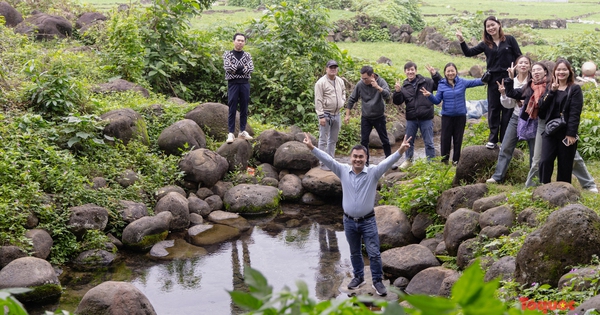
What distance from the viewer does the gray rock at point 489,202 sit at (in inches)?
372

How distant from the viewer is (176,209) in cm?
1135

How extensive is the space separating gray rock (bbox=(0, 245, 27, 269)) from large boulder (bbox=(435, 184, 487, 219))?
6.21 m

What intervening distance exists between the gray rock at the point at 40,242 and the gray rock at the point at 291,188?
4.60 meters

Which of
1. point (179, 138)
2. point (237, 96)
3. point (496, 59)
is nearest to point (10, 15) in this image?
point (179, 138)

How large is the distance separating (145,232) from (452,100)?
5465 millimetres

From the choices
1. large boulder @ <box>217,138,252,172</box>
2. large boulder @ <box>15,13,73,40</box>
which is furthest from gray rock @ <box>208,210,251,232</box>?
large boulder @ <box>15,13,73,40</box>

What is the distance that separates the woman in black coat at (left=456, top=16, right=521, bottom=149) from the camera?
34.3 ft

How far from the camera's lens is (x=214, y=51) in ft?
57.3

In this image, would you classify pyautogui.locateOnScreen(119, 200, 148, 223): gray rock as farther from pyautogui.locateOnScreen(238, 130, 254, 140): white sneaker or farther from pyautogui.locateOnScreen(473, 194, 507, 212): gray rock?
pyautogui.locateOnScreen(473, 194, 507, 212): gray rock

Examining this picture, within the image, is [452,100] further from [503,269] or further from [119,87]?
[119,87]

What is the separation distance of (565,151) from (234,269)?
16.3 feet

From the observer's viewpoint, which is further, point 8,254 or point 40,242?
point 40,242

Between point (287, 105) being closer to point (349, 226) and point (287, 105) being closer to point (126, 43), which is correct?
point (126, 43)

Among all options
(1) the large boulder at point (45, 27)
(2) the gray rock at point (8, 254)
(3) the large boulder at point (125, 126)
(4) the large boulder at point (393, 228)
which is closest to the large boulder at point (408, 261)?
(4) the large boulder at point (393, 228)
